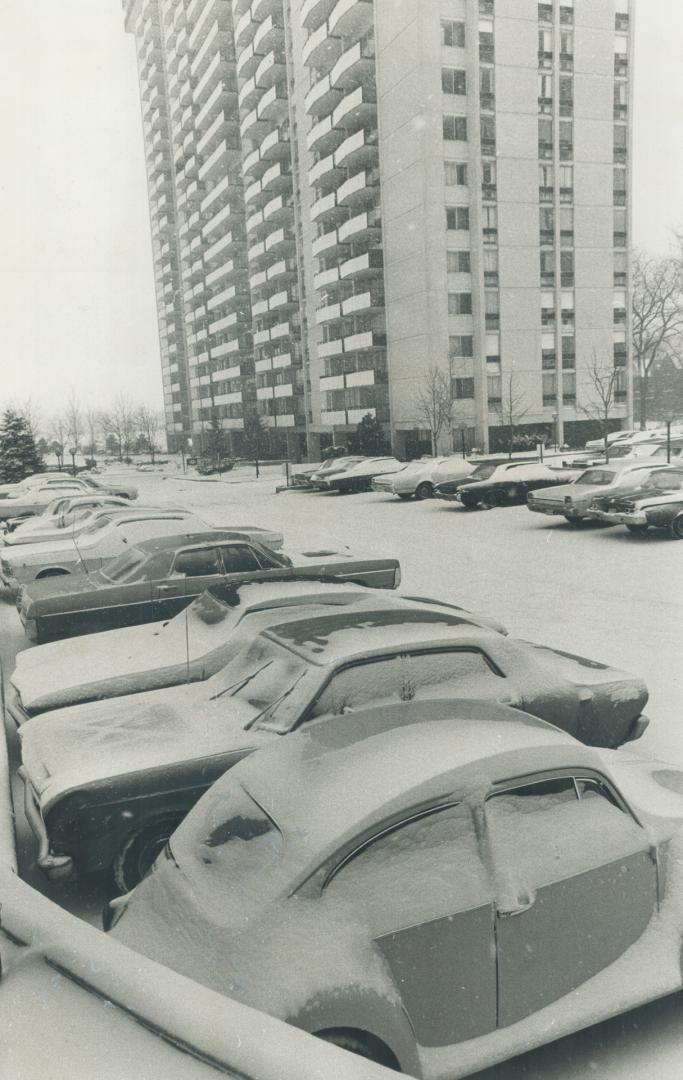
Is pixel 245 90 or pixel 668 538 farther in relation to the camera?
pixel 245 90

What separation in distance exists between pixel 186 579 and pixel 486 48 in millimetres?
28441

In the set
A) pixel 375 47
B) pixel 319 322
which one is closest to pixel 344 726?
pixel 375 47

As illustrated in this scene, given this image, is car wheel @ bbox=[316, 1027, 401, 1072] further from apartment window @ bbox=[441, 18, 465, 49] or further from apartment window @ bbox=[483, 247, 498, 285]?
apartment window @ bbox=[483, 247, 498, 285]

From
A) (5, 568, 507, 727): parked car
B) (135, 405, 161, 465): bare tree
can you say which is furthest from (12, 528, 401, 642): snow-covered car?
(135, 405, 161, 465): bare tree

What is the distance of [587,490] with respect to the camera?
48.2ft

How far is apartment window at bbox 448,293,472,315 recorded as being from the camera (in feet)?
119

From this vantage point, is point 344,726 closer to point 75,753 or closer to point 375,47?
point 75,753

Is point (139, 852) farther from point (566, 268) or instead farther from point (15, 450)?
point (566, 268)

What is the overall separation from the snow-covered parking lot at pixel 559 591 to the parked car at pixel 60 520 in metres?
1.80

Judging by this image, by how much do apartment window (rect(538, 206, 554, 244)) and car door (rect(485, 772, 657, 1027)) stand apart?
Result: 35902mm

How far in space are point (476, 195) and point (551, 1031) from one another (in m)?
35.7

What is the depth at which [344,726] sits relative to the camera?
306 cm

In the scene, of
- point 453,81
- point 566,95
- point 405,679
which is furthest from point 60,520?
point 566,95

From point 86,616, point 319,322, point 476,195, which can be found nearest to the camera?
point 86,616
